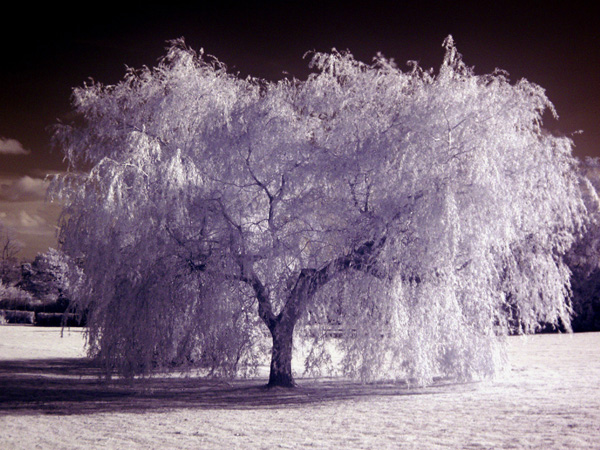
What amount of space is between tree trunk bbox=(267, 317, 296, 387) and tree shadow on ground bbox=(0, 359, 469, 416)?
0.31 m

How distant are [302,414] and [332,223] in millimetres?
3656

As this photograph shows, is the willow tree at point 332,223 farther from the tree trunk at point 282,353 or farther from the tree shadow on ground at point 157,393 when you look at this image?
the tree shadow on ground at point 157,393

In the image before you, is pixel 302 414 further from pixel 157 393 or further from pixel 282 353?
pixel 157 393

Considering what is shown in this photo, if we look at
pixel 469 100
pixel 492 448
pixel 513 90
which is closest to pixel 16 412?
pixel 492 448

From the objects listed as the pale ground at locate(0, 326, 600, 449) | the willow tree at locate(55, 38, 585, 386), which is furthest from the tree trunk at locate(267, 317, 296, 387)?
the pale ground at locate(0, 326, 600, 449)

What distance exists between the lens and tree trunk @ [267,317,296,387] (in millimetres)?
11836

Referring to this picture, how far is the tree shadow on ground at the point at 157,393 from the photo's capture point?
34.5 feet

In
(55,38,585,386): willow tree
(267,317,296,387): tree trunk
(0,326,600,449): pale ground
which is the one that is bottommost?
(0,326,600,449): pale ground

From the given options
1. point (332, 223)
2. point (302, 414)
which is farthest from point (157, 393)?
point (332, 223)

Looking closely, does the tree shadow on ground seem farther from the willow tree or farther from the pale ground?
the willow tree

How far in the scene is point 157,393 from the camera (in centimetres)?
1234

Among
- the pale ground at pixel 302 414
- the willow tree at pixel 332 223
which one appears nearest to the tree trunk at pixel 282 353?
the willow tree at pixel 332 223

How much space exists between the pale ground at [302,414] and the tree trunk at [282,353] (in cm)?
44

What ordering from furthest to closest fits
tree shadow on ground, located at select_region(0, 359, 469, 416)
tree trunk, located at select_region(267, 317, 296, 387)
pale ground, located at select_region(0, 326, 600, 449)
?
tree trunk, located at select_region(267, 317, 296, 387) < tree shadow on ground, located at select_region(0, 359, 469, 416) < pale ground, located at select_region(0, 326, 600, 449)
